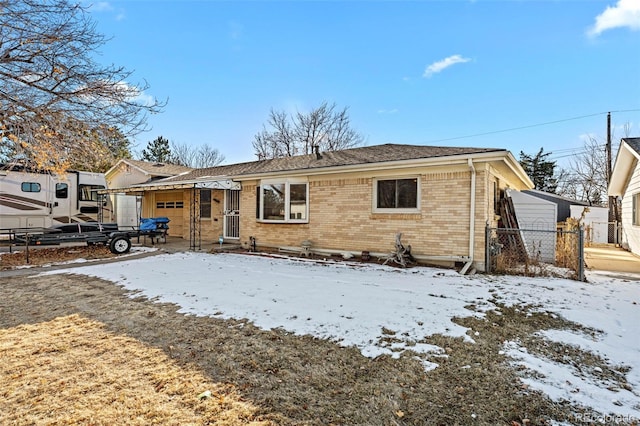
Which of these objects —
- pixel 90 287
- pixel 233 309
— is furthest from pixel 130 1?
pixel 233 309

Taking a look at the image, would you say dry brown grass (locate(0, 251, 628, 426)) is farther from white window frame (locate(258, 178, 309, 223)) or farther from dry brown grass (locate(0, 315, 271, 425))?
white window frame (locate(258, 178, 309, 223))

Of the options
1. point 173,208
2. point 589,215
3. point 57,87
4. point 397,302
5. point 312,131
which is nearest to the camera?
point 397,302

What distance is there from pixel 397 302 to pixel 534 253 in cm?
703

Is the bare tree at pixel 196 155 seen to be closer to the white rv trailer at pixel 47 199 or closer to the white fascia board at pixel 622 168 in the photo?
the white rv trailer at pixel 47 199

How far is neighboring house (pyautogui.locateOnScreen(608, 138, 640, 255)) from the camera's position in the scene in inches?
449

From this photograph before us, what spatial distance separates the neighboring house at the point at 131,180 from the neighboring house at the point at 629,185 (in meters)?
19.1

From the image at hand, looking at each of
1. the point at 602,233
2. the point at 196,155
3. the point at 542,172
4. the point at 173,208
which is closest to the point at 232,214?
the point at 173,208

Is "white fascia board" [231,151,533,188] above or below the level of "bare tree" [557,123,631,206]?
below

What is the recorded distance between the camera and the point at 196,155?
41.6 meters

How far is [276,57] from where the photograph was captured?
14.4 m

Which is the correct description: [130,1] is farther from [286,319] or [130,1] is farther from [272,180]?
[286,319]

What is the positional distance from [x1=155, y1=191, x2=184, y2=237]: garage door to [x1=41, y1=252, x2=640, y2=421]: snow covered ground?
723 cm

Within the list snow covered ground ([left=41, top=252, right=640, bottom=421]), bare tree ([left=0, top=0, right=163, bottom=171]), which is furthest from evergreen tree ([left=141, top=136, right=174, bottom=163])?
snow covered ground ([left=41, top=252, right=640, bottom=421])

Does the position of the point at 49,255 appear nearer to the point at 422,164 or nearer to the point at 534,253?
the point at 422,164
